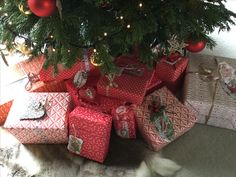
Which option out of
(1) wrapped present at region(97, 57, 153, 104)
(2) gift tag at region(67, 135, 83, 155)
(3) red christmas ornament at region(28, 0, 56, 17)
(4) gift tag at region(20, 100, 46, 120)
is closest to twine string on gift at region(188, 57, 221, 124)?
(1) wrapped present at region(97, 57, 153, 104)

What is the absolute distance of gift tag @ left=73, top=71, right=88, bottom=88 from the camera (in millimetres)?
1360

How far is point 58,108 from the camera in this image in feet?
4.36

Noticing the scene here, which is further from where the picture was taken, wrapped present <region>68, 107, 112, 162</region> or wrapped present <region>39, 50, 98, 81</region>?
wrapped present <region>39, 50, 98, 81</region>

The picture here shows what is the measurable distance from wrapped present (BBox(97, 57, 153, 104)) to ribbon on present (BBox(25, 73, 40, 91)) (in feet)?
1.07

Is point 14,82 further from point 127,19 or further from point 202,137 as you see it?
point 202,137

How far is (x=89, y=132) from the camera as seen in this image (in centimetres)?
126

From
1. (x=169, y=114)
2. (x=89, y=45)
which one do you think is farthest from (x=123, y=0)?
(x=169, y=114)

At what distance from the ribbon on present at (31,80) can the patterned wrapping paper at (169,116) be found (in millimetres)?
521

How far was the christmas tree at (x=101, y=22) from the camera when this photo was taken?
937 mm

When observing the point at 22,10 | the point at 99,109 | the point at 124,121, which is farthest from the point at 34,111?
the point at 22,10

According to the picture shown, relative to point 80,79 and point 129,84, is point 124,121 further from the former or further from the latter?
point 80,79

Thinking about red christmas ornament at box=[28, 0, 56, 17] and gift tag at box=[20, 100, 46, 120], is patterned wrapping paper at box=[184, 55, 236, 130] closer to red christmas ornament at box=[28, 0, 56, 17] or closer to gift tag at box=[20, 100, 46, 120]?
gift tag at box=[20, 100, 46, 120]

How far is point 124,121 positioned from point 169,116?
8.1 inches

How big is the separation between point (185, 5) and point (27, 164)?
0.98 meters
